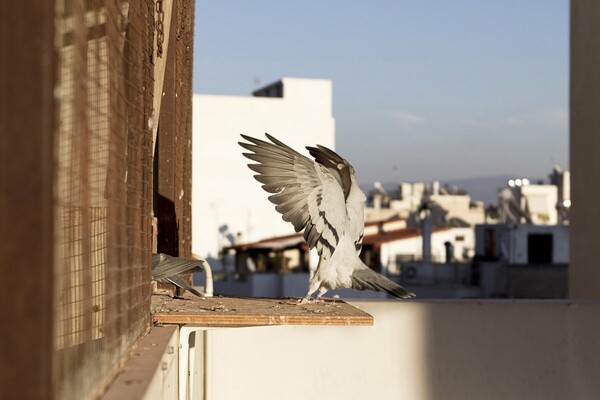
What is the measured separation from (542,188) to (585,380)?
4898 centimetres

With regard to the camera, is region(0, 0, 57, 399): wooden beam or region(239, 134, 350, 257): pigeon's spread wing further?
region(239, 134, 350, 257): pigeon's spread wing

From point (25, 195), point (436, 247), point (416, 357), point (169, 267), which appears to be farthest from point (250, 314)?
point (436, 247)

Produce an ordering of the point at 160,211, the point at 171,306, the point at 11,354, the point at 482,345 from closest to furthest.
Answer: the point at 11,354
the point at 171,306
the point at 160,211
the point at 482,345

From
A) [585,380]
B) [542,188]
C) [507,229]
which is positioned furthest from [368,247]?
[585,380]

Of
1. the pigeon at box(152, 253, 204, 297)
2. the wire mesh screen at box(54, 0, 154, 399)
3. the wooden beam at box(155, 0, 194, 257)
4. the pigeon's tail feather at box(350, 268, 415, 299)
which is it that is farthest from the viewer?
the wooden beam at box(155, 0, 194, 257)

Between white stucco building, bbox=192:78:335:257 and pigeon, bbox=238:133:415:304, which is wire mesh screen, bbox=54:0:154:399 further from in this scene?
white stucco building, bbox=192:78:335:257

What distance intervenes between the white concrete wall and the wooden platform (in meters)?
1.21

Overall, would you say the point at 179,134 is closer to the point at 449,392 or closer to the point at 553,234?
the point at 449,392

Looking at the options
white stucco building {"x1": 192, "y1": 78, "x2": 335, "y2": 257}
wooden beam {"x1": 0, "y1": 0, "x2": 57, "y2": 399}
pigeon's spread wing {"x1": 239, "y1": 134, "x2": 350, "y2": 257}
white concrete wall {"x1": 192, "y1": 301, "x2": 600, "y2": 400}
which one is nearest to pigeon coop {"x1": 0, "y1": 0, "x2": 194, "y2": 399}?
wooden beam {"x1": 0, "y1": 0, "x2": 57, "y2": 399}

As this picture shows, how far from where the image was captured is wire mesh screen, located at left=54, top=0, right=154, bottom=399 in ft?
5.12

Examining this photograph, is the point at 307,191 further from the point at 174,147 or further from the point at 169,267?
the point at 169,267

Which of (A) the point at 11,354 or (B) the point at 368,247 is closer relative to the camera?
(A) the point at 11,354

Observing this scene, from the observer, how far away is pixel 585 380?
18.7ft

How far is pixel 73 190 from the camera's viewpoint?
64.4 inches
